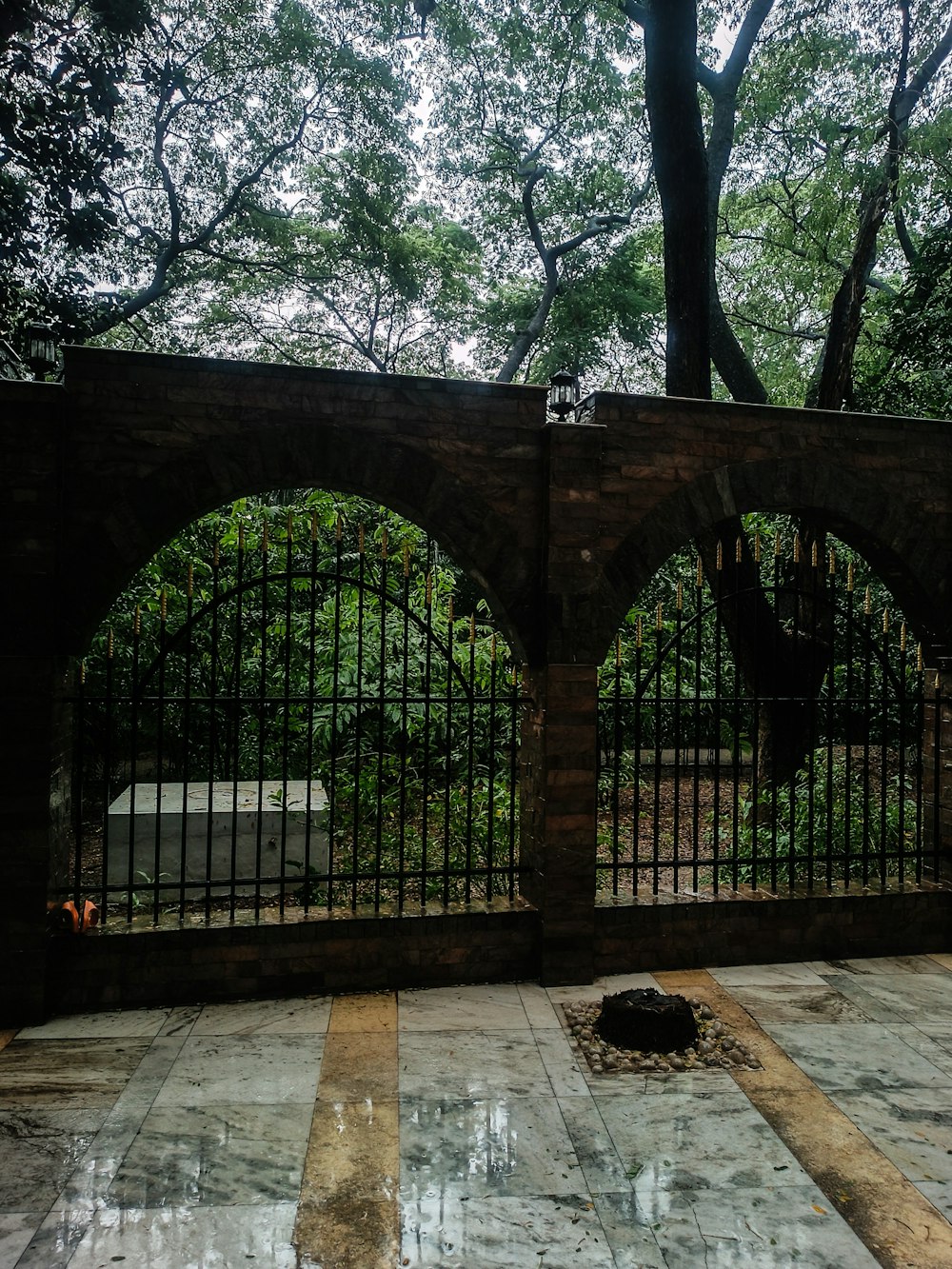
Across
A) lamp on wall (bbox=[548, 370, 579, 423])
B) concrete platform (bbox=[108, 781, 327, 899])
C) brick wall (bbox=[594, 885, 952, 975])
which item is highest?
lamp on wall (bbox=[548, 370, 579, 423])

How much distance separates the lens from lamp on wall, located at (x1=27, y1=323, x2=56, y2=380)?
4.67 meters

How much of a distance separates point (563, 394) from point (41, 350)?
2975mm

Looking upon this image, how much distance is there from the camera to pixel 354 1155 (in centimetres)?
342

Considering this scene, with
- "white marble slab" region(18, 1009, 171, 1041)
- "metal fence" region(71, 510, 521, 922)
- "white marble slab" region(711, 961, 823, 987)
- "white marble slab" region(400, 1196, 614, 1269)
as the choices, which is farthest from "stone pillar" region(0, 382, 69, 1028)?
"white marble slab" region(711, 961, 823, 987)

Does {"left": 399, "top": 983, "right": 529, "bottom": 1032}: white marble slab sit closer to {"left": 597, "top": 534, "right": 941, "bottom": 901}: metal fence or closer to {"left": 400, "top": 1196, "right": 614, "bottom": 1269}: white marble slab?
{"left": 597, "top": 534, "right": 941, "bottom": 901}: metal fence

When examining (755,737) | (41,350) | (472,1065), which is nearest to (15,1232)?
(472,1065)

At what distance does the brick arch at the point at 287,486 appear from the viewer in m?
4.75

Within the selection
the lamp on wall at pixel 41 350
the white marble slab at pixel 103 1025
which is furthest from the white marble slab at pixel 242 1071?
the lamp on wall at pixel 41 350

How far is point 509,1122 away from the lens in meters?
3.68

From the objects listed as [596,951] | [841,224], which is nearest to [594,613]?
[596,951]

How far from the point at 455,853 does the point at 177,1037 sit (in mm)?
2979

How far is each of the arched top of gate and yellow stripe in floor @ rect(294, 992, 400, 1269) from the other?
2.39 meters

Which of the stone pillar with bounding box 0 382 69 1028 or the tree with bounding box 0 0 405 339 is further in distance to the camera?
the tree with bounding box 0 0 405 339

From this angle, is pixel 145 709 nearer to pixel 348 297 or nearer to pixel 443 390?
pixel 443 390
